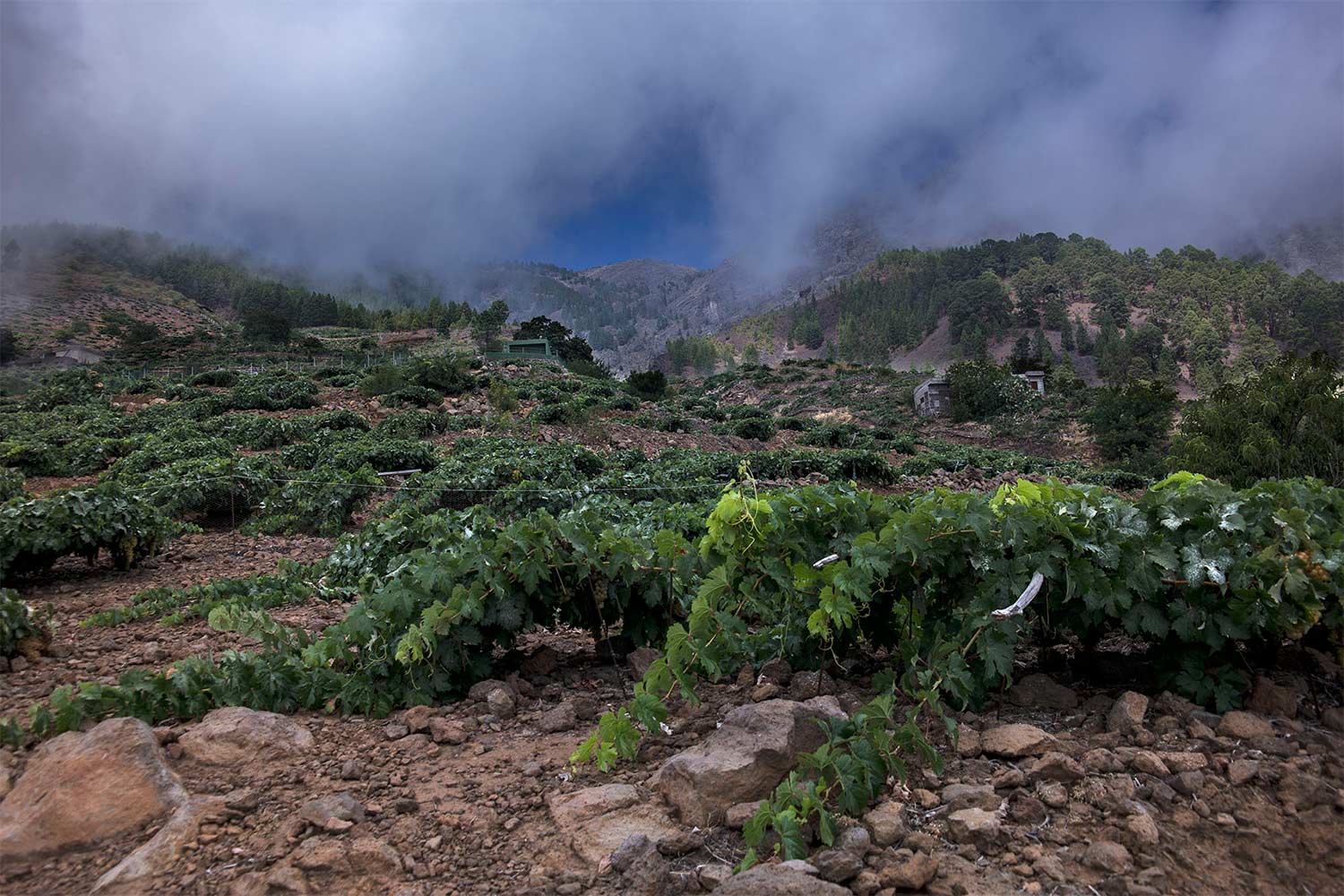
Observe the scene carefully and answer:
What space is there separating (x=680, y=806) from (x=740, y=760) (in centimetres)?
24

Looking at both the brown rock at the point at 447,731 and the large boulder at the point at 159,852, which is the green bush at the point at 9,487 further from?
the large boulder at the point at 159,852

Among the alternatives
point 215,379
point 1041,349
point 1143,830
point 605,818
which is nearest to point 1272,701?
point 1143,830

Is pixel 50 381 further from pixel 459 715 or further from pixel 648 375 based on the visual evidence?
pixel 459 715

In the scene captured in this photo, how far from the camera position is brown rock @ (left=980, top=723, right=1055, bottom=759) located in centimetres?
243

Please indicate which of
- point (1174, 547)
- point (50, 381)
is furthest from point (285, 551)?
point (50, 381)

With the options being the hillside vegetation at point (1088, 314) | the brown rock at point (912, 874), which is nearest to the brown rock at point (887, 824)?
the brown rock at point (912, 874)

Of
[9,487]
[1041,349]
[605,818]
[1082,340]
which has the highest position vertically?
[1082,340]

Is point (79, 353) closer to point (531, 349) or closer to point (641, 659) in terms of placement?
point (531, 349)

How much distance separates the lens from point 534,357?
159 ft

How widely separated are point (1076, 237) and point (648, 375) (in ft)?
405

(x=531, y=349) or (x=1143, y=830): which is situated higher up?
(x=531, y=349)

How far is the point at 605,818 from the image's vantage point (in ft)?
7.51

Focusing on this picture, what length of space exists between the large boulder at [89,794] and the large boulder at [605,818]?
1.31 metres

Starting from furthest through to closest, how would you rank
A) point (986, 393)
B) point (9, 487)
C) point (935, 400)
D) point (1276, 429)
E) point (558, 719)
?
point (935, 400)
point (986, 393)
point (1276, 429)
point (9, 487)
point (558, 719)
